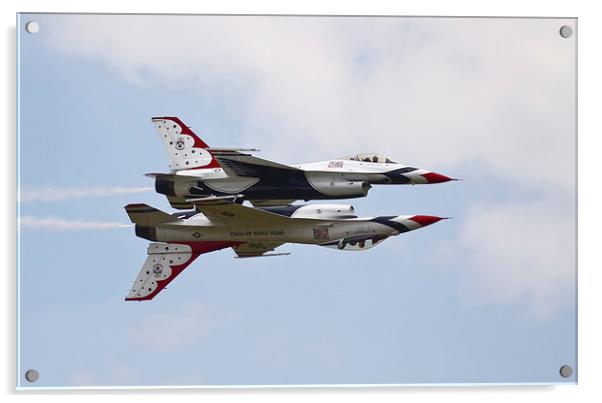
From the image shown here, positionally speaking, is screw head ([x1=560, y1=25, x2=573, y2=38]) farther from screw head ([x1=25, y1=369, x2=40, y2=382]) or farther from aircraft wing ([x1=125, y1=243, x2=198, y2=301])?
screw head ([x1=25, y1=369, x2=40, y2=382])

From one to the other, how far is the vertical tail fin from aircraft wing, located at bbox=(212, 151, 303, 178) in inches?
23.8

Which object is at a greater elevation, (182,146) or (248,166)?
(182,146)

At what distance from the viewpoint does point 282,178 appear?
16.8 m

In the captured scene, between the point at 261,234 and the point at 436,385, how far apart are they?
307 cm

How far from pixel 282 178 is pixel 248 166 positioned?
442 millimetres

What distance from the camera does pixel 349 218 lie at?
17125 millimetres

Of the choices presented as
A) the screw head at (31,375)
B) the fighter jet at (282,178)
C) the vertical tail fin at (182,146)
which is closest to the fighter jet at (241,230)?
the fighter jet at (282,178)

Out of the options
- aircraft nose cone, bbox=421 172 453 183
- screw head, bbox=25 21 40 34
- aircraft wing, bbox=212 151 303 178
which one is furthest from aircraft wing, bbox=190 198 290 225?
screw head, bbox=25 21 40 34

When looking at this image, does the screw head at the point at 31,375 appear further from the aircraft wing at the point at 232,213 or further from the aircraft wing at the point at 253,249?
the aircraft wing at the point at 253,249

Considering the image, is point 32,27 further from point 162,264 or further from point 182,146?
point 162,264

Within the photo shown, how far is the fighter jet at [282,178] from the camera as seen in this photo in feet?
55.0

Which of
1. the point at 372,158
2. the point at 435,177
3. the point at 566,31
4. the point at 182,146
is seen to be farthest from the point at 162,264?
the point at 566,31

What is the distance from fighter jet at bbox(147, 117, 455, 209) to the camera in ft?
55.0

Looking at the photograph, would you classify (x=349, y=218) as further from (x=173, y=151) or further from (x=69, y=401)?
(x=69, y=401)
